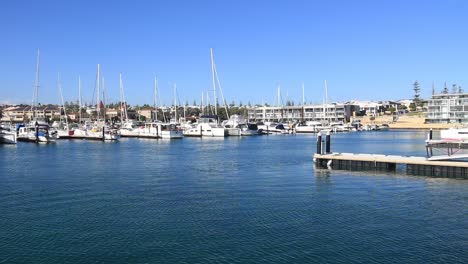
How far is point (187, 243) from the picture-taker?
19.8m

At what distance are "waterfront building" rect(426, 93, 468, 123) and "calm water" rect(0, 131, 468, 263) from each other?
15039 cm

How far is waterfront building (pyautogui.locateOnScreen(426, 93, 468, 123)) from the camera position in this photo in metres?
173

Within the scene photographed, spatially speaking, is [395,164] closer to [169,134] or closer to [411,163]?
[411,163]

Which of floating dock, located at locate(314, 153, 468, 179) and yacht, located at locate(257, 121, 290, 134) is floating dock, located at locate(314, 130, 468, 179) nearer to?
floating dock, located at locate(314, 153, 468, 179)

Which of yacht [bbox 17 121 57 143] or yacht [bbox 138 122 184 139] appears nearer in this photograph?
yacht [bbox 17 121 57 143]

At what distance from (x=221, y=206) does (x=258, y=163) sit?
2507 centimetres

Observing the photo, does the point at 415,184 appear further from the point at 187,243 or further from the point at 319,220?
the point at 187,243

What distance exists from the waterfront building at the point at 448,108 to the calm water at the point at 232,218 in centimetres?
15039

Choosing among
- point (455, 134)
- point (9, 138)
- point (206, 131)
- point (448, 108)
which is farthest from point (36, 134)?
point (448, 108)

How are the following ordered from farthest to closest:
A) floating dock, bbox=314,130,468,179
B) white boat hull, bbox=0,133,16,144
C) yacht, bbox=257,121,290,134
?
yacht, bbox=257,121,290,134
white boat hull, bbox=0,133,16,144
floating dock, bbox=314,130,468,179

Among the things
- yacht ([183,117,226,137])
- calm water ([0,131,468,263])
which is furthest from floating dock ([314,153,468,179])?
yacht ([183,117,226,137])

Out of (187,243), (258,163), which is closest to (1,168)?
(258,163)

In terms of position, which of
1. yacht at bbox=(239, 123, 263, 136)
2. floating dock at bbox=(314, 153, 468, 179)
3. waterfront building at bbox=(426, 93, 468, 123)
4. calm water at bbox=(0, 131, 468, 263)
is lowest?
calm water at bbox=(0, 131, 468, 263)

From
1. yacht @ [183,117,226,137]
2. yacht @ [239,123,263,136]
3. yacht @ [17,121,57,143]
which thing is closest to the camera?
yacht @ [17,121,57,143]
